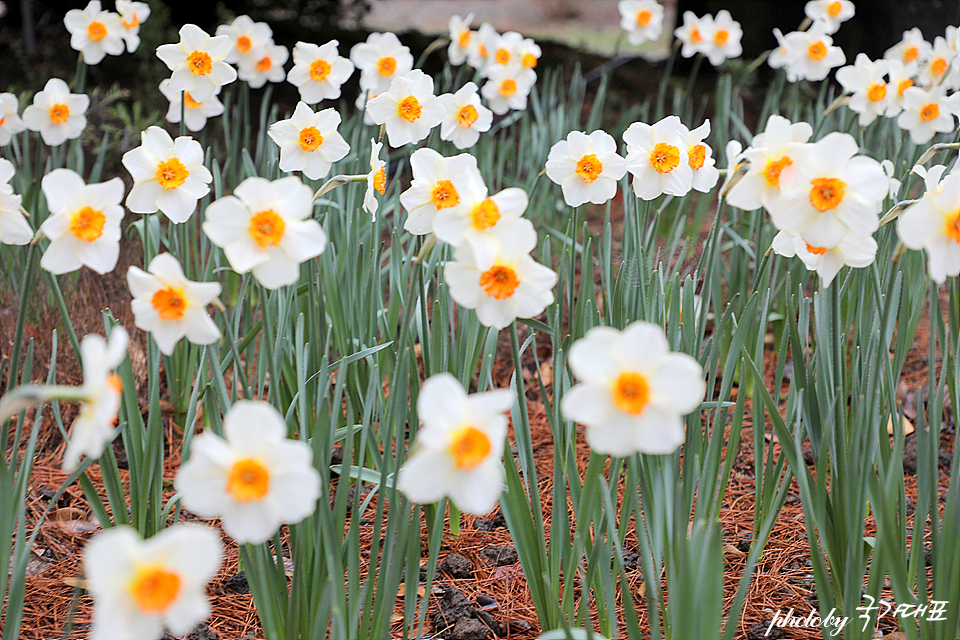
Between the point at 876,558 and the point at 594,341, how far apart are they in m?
0.81

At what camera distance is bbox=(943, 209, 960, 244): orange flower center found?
110 centimetres

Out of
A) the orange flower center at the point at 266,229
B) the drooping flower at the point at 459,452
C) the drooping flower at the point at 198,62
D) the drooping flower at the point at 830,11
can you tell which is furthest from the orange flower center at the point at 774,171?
the drooping flower at the point at 830,11

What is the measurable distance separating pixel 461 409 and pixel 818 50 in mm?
2993

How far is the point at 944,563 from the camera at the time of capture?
1.24 meters

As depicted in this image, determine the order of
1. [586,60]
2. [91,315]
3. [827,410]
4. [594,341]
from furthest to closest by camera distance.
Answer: [586,60], [91,315], [827,410], [594,341]

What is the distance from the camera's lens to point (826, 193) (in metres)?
1.14

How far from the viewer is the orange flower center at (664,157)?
5.39 ft

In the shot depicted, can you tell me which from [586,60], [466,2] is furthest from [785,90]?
[466,2]

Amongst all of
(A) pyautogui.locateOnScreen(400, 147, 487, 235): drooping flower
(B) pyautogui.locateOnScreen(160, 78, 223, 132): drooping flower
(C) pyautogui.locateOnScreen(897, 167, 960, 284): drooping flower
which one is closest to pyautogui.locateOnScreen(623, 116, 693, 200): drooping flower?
(A) pyautogui.locateOnScreen(400, 147, 487, 235): drooping flower

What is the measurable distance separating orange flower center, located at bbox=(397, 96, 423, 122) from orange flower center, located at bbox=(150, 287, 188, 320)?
0.97 metres

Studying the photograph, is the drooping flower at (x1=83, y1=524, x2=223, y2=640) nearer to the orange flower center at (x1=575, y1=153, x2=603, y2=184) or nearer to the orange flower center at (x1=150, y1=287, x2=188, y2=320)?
the orange flower center at (x1=150, y1=287, x2=188, y2=320)

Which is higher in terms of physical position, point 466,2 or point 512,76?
point 466,2

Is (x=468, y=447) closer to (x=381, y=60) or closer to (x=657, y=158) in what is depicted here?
(x=657, y=158)

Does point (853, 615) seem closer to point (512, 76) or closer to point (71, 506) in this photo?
point (71, 506)
